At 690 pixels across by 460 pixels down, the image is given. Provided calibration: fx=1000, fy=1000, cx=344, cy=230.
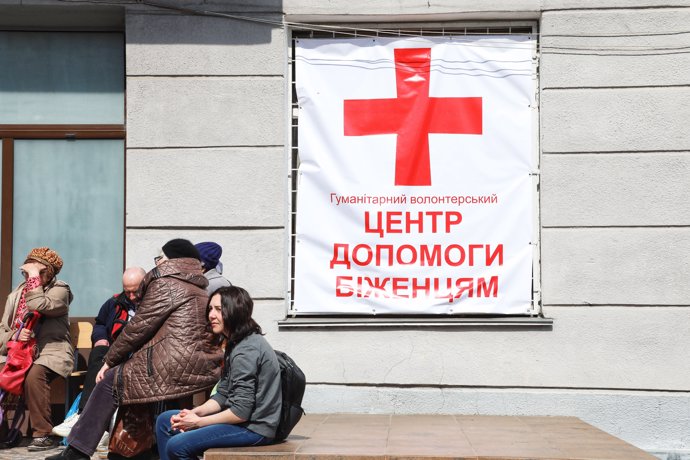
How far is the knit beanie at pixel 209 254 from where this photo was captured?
798 centimetres

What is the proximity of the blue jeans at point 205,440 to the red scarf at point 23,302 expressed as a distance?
2.91 metres

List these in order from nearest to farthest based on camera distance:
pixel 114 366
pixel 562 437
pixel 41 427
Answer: pixel 114 366 → pixel 562 437 → pixel 41 427

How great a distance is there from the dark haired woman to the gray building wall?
2684 millimetres

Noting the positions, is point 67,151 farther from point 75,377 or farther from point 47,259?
point 75,377

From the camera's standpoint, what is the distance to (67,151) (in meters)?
9.77

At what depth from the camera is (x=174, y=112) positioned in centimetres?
925

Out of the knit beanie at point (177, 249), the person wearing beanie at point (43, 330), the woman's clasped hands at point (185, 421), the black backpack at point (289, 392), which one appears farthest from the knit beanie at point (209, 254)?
the woman's clasped hands at point (185, 421)

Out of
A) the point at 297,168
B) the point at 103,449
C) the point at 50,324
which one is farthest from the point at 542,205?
the point at 50,324

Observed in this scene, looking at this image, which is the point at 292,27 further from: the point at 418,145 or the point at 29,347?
the point at 29,347

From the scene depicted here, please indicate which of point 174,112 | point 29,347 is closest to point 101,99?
point 174,112

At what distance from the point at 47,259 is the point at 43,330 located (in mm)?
634

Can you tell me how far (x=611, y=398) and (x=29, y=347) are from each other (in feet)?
16.8

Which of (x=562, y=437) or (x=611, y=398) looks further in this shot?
(x=611, y=398)

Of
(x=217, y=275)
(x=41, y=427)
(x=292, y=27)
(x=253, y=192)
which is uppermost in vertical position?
(x=292, y=27)
